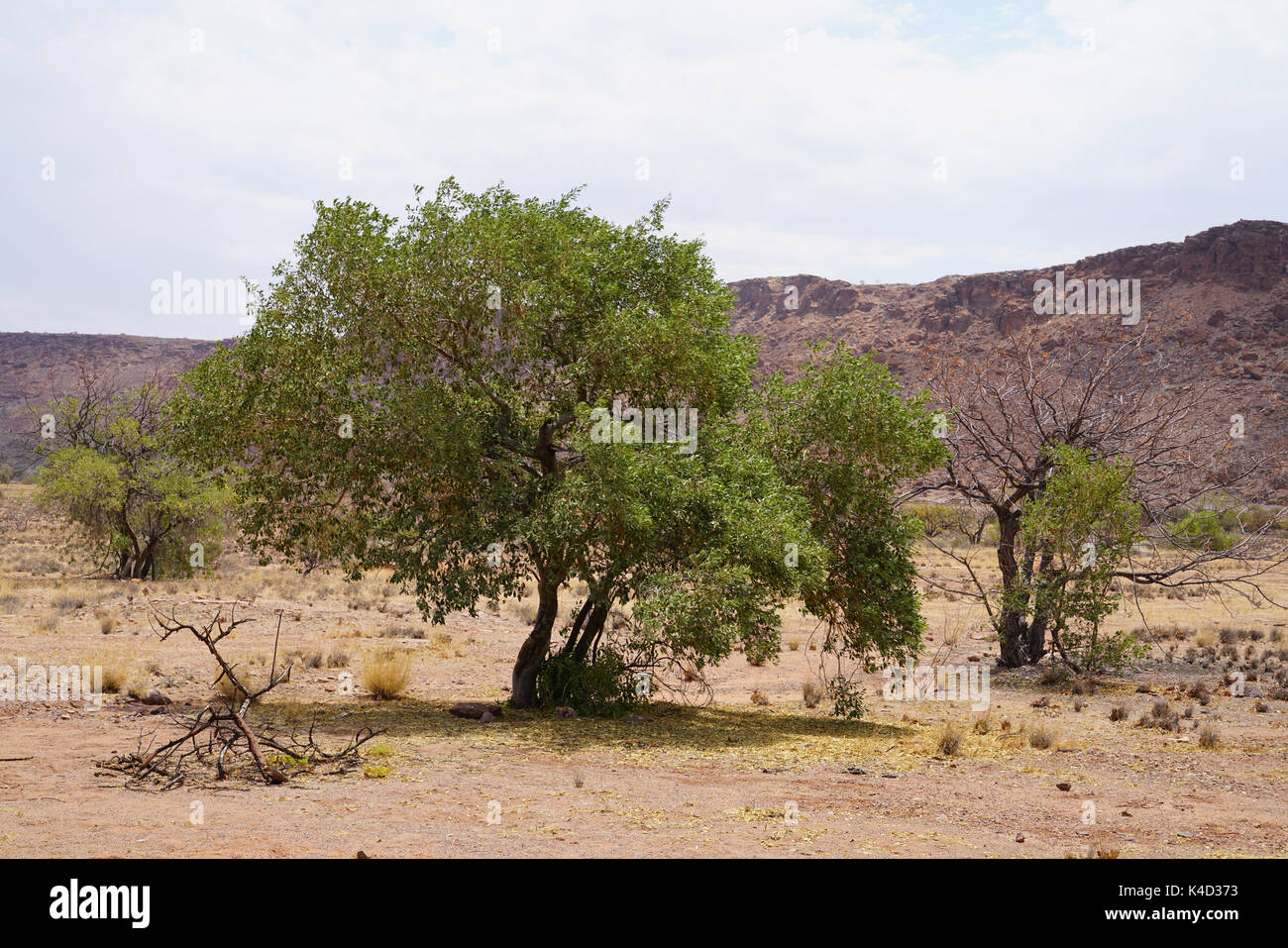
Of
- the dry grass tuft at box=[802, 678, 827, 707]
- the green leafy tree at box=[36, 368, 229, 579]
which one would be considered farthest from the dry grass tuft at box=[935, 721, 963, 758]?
the green leafy tree at box=[36, 368, 229, 579]

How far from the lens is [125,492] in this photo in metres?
29.6

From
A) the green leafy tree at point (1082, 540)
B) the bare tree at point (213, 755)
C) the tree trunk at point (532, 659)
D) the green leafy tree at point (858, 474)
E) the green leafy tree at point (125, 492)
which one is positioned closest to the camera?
the bare tree at point (213, 755)

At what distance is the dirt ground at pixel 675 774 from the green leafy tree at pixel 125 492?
413 inches

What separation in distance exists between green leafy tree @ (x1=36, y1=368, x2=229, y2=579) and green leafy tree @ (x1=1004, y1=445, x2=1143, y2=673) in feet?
73.5

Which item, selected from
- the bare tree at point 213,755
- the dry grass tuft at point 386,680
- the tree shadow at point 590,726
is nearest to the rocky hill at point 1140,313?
the tree shadow at point 590,726

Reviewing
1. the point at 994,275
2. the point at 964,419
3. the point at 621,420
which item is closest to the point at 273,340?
the point at 621,420

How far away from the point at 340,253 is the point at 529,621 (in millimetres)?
15937

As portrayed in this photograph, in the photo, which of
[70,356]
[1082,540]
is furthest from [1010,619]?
[70,356]

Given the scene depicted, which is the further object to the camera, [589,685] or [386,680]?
[386,680]

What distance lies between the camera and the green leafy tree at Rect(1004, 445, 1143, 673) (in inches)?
629

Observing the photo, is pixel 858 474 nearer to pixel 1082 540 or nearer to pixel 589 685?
pixel 589 685

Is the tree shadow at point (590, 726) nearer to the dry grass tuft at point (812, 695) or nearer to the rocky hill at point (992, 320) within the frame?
the dry grass tuft at point (812, 695)

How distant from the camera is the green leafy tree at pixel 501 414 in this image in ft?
38.3

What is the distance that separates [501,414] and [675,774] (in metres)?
5.37
